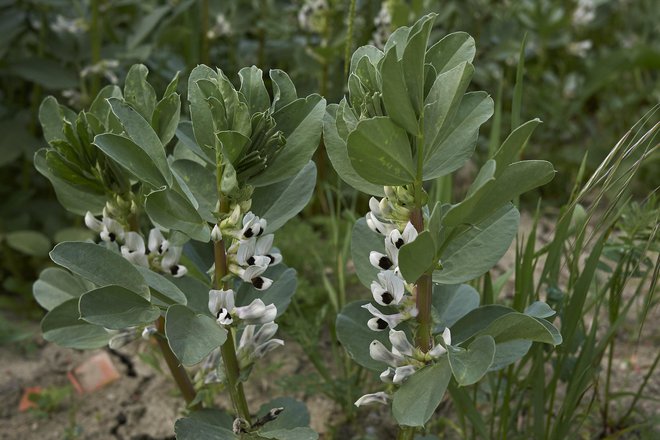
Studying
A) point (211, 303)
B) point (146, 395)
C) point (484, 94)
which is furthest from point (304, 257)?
point (484, 94)

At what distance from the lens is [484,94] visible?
1.19 m

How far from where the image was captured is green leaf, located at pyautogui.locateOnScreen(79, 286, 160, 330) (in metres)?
1.21

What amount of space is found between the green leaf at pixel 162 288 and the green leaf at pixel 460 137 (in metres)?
0.40

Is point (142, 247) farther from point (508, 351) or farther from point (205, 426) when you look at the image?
point (508, 351)

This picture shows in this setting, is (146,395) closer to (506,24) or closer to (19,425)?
(19,425)

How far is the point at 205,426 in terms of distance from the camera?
1.38 meters

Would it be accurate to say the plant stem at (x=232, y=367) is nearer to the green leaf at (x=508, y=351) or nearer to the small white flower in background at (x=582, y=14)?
the green leaf at (x=508, y=351)

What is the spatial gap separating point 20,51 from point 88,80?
1.16 feet

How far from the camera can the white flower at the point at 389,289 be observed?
4.09 ft

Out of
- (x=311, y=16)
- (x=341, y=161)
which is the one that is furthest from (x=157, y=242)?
(x=311, y=16)

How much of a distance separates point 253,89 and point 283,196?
186 mm

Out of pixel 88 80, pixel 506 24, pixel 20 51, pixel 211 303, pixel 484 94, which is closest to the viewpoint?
pixel 484 94

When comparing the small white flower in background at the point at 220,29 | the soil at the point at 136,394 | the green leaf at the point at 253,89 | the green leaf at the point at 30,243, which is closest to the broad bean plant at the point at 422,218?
the green leaf at the point at 253,89

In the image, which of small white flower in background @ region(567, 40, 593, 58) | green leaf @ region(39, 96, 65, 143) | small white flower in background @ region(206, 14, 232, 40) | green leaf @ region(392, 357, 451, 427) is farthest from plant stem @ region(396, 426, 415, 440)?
small white flower in background @ region(567, 40, 593, 58)
